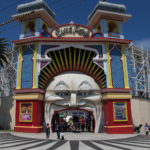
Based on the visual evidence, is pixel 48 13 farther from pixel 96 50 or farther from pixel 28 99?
pixel 28 99

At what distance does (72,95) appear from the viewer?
19047mm

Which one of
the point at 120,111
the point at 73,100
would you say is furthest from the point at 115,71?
the point at 73,100

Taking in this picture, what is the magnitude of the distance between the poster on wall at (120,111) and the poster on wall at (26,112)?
9.80 m

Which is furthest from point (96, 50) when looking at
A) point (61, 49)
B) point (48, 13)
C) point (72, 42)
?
point (48, 13)

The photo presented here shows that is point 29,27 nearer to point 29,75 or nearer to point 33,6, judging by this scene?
point 33,6

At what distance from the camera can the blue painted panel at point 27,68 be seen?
19.6m

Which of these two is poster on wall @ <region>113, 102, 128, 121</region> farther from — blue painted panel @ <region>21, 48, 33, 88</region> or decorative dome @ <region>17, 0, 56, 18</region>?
decorative dome @ <region>17, 0, 56, 18</region>

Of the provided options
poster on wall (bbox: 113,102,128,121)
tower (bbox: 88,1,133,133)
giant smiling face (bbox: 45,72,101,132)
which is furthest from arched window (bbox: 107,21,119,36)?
poster on wall (bbox: 113,102,128,121)

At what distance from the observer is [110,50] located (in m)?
20.4

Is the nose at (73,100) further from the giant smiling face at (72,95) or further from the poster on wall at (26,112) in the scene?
the poster on wall at (26,112)

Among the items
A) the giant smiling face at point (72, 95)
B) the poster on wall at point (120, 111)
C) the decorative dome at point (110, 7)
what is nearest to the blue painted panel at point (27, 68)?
the giant smiling face at point (72, 95)

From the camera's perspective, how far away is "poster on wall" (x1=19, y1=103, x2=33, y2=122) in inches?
735

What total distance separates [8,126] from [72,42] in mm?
15200

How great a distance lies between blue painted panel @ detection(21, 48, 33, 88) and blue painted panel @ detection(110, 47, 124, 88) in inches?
399
